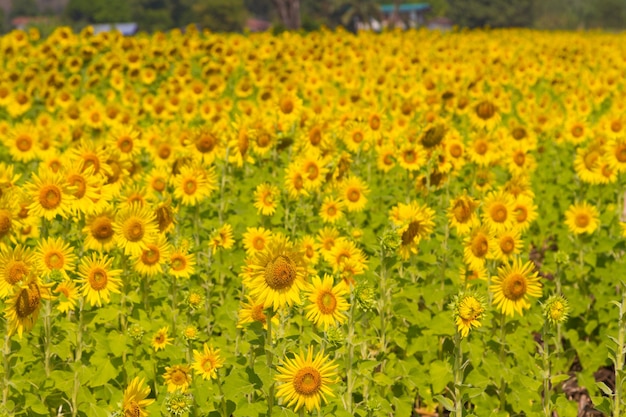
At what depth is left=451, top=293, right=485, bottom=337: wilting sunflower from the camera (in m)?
3.84

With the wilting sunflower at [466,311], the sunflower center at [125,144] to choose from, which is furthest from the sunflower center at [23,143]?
the wilting sunflower at [466,311]

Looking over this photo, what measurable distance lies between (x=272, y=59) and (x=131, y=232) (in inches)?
488

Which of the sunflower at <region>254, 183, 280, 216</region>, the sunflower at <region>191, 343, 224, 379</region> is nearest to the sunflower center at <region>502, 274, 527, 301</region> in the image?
the sunflower at <region>191, 343, 224, 379</region>

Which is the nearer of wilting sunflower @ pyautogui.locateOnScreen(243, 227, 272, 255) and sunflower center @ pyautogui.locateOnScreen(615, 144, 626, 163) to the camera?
wilting sunflower @ pyautogui.locateOnScreen(243, 227, 272, 255)

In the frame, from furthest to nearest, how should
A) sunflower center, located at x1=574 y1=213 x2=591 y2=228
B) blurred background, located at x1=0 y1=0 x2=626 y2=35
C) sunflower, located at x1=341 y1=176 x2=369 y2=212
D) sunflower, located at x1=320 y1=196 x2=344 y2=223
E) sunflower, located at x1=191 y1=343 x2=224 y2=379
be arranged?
1. blurred background, located at x1=0 y1=0 x2=626 y2=35
2. sunflower, located at x1=341 y1=176 x2=369 y2=212
3. sunflower center, located at x1=574 y1=213 x2=591 y2=228
4. sunflower, located at x1=320 y1=196 x2=344 y2=223
5. sunflower, located at x1=191 y1=343 x2=224 y2=379

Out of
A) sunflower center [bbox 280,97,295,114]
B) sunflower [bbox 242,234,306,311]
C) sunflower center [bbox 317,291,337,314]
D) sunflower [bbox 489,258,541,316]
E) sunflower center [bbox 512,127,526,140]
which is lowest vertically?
sunflower [bbox 489,258,541,316]

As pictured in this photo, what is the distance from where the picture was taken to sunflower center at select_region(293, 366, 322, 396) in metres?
3.42

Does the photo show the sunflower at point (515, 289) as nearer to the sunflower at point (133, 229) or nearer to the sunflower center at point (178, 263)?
the sunflower center at point (178, 263)

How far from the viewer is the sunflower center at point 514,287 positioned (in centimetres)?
457

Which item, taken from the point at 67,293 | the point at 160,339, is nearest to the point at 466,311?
the point at 160,339

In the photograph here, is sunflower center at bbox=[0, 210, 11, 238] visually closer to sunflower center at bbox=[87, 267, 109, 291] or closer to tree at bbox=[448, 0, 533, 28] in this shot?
sunflower center at bbox=[87, 267, 109, 291]

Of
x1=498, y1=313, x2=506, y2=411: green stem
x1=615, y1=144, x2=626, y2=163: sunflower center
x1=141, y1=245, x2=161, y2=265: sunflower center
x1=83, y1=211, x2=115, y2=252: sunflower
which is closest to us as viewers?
x1=498, y1=313, x2=506, y2=411: green stem

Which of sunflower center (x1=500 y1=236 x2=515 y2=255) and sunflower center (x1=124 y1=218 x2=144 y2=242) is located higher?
sunflower center (x1=124 y1=218 x2=144 y2=242)

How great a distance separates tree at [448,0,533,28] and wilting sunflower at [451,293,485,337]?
124 meters
